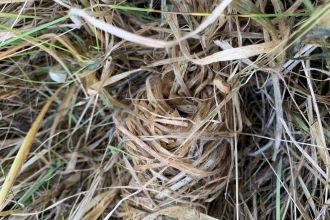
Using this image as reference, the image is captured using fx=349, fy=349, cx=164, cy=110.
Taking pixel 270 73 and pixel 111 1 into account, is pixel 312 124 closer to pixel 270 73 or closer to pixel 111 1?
pixel 270 73

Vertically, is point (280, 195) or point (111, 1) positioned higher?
point (111, 1)

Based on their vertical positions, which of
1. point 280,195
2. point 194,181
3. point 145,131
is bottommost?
point 280,195

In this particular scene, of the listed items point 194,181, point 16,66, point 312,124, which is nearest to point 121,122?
point 194,181

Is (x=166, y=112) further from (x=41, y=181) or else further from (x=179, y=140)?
(x=41, y=181)

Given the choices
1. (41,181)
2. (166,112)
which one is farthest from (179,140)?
(41,181)

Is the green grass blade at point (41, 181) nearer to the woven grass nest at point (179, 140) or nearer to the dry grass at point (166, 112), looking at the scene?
the dry grass at point (166, 112)

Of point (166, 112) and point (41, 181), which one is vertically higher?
point (166, 112)

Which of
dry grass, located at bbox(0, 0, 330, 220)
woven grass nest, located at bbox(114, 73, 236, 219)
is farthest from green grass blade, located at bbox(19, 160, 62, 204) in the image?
woven grass nest, located at bbox(114, 73, 236, 219)

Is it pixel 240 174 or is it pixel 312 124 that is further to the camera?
pixel 240 174
